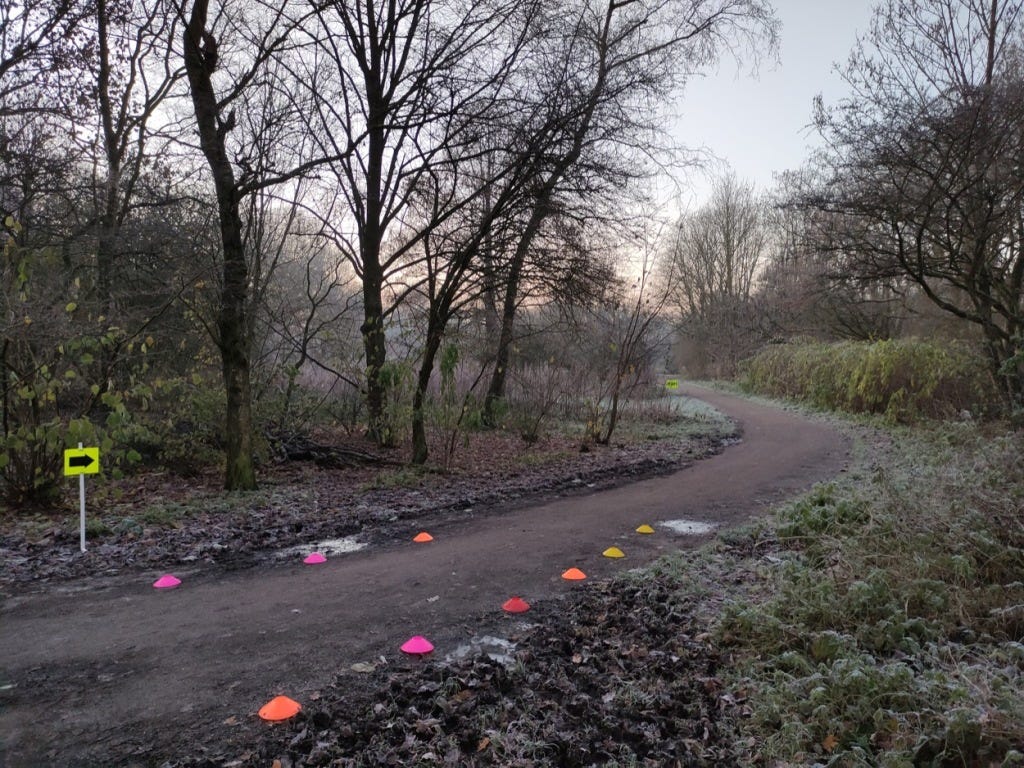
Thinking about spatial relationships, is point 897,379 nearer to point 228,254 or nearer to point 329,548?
point 329,548

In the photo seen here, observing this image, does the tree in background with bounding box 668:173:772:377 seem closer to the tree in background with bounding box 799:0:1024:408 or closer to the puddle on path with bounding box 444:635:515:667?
the tree in background with bounding box 799:0:1024:408

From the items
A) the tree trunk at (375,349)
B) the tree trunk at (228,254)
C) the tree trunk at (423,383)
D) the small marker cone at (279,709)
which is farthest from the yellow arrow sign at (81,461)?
the tree trunk at (375,349)

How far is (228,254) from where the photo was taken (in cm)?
872

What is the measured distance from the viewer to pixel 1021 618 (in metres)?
3.54

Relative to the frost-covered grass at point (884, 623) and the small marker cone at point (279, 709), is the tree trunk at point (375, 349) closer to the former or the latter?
the frost-covered grass at point (884, 623)

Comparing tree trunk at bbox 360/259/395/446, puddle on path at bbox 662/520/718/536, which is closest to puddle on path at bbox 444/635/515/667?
puddle on path at bbox 662/520/718/536

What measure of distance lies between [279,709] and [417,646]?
3.16 feet

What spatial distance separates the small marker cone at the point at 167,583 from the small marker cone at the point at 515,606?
285 centimetres

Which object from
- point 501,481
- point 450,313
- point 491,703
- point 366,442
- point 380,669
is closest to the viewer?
point 491,703

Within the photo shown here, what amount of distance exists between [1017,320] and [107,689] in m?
14.0

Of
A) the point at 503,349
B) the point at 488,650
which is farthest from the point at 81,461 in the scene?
the point at 503,349

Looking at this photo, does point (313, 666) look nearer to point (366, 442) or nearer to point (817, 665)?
point (817, 665)

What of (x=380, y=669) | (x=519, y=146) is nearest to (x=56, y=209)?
(x=519, y=146)

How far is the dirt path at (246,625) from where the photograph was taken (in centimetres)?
320
